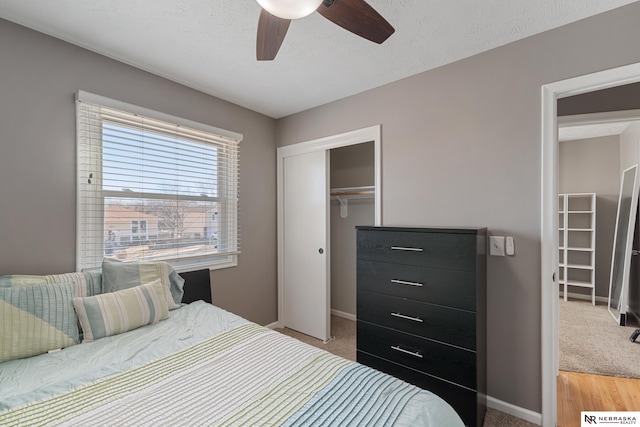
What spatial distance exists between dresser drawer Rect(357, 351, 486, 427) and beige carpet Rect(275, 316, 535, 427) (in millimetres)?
110

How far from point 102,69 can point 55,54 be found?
9.6 inches

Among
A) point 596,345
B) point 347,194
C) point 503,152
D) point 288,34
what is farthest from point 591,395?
point 288,34

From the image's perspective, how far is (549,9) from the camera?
5.03ft

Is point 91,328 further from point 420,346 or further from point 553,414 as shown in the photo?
point 553,414

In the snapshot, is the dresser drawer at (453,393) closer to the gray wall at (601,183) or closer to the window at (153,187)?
the window at (153,187)

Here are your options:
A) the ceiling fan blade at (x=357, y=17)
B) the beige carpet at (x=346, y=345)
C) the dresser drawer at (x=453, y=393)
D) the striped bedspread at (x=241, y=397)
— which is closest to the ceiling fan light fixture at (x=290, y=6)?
the ceiling fan blade at (x=357, y=17)

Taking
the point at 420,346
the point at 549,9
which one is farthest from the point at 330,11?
the point at 420,346

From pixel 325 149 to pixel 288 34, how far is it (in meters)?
1.23

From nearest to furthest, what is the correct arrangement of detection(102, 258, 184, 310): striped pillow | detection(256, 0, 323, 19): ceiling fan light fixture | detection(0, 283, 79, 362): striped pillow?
detection(256, 0, 323, 19): ceiling fan light fixture
detection(0, 283, 79, 362): striped pillow
detection(102, 258, 184, 310): striped pillow

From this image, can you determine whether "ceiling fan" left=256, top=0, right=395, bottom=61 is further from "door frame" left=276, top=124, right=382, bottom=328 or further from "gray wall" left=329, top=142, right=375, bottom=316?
"gray wall" left=329, top=142, right=375, bottom=316

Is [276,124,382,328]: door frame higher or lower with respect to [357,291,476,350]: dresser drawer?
higher

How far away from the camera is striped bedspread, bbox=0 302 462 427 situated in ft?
2.89

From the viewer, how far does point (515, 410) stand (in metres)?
1.82

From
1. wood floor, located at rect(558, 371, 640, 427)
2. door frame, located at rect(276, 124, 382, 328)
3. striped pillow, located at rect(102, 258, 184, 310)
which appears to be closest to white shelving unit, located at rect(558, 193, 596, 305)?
wood floor, located at rect(558, 371, 640, 427)
